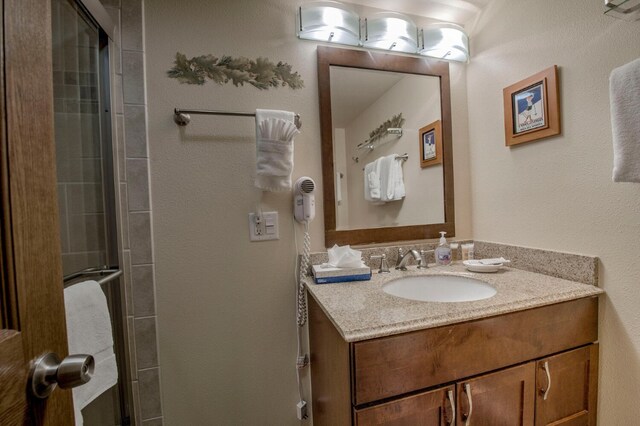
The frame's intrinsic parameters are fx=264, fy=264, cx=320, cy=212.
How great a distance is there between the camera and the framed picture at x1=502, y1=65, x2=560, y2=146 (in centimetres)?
103

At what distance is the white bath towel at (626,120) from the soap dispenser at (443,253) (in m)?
0.64

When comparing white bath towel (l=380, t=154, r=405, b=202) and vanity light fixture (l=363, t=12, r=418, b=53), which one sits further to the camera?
white bath towel (l=380, t=154, r=405, b=202)

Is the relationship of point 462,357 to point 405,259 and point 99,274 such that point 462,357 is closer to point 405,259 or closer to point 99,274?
point 405,259

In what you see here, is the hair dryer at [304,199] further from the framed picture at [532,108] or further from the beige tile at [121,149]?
the framed picture at [532,108]

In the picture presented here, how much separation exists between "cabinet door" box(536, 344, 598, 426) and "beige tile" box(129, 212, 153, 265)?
1448mm

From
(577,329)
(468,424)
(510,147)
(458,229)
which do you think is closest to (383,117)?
(510,147)

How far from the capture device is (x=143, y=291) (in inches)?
41.5

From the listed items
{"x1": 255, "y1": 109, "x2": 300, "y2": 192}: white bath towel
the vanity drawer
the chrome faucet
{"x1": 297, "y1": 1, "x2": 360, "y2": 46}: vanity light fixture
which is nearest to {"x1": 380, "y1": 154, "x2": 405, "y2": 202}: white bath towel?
the chrome faucet

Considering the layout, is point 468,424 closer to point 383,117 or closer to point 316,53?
point 383,117

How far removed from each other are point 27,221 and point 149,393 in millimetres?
1022

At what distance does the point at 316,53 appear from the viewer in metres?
1.23

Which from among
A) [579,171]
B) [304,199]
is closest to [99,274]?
[304,199]

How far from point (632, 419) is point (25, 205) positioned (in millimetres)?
1684

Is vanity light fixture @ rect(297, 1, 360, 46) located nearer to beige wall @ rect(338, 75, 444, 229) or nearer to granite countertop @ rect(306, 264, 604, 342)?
beige wall @ rect(338, 75, 444, 229)
